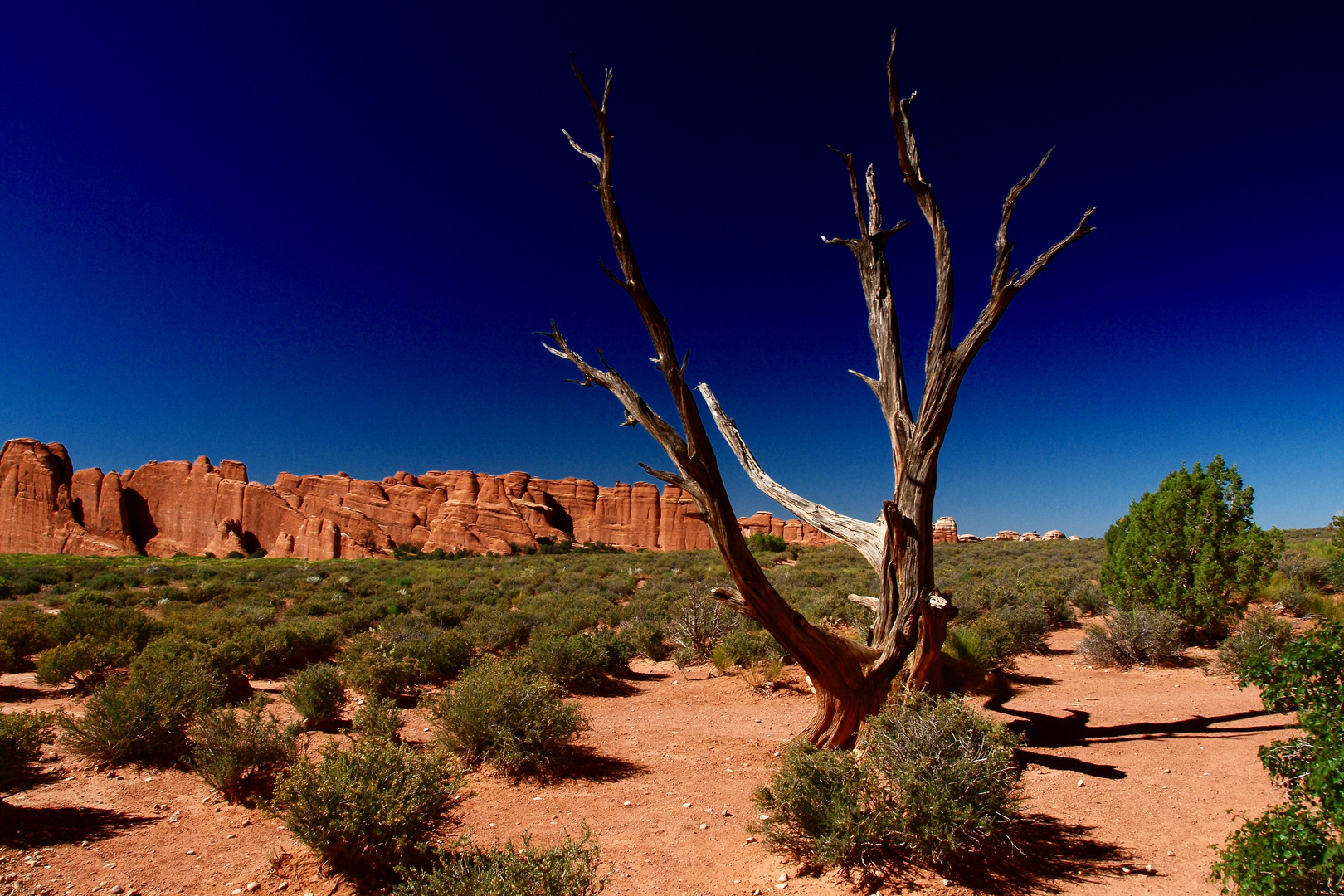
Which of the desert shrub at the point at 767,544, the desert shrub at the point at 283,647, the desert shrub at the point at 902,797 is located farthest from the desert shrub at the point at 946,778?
the desert shrub at the point at 767,544

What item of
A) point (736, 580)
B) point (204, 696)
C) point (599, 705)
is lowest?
point (599, 705)

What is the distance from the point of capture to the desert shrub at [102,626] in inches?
351

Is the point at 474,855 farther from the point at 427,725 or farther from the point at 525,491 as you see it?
the point at 525,491

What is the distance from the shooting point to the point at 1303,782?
3.06 meters

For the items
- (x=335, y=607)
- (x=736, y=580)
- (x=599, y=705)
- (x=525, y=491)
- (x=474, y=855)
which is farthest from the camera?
(x=525, y=491)

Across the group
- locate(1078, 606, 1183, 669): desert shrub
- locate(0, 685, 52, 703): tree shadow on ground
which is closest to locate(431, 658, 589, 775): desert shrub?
locate(0, 685, 52, 703): tree shadow on ground

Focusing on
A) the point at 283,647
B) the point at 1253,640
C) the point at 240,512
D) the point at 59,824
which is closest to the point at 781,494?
the point at 59,824

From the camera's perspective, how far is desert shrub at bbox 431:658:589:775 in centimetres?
560

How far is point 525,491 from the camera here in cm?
6203

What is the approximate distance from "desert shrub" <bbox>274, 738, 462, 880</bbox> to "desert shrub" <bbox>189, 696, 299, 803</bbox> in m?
1.47

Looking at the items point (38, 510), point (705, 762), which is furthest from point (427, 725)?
point (38, 510)

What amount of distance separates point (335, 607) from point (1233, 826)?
53.4ft

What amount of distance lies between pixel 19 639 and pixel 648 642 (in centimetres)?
935

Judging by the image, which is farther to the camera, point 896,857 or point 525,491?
point 525,491
